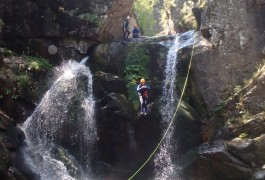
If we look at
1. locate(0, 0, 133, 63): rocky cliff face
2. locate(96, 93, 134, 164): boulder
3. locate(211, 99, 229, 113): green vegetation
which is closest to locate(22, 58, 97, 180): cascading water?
locate(96, 93, 134, 164): boulder

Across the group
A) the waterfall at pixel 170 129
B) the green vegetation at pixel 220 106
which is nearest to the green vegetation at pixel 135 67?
the waterfall at pixel 170 129

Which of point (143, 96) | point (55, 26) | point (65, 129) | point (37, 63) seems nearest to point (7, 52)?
point (37, 63)

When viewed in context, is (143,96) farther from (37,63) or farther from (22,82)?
(37,63)

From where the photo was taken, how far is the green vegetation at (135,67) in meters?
16.3

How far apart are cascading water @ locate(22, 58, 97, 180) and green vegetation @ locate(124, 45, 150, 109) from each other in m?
1.91

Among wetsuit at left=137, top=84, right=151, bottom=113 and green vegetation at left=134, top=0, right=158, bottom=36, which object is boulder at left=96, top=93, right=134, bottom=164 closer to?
Answer: wetsuit at left=137, top=84, right=151, bottom=113

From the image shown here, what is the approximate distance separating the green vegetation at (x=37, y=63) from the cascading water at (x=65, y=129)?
4.50ft

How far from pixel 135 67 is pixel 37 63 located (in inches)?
193

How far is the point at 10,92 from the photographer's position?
526 inches

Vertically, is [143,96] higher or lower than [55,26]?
lower

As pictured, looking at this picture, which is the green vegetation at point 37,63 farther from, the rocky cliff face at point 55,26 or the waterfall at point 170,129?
the waterfall at point 170,129

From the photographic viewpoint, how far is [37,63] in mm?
17219

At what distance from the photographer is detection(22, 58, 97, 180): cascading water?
527 inches

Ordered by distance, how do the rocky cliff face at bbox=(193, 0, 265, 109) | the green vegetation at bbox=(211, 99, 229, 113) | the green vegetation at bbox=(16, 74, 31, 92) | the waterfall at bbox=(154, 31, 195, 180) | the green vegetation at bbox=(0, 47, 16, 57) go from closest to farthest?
the waterfall at bbox=(154, 31, 195, 180) < the green vegetation at bbox=(211, 99, 229, 113) < the green vegetation at bbox=(16, 74, 31, 92) < the rocky cliff face at bbox=(193, 0, 265, 109) < the green vegetation at bbox=(0, 47, 16, 57)
